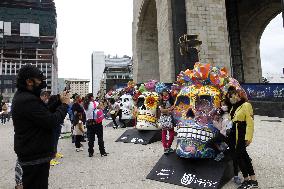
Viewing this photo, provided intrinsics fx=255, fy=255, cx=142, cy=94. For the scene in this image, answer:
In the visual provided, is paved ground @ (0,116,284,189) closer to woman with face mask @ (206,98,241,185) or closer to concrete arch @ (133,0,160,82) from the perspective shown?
woman with face mask @ (206,98,241,185)

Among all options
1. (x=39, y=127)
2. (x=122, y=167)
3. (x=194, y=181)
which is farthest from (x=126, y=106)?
(x=39, y=127)

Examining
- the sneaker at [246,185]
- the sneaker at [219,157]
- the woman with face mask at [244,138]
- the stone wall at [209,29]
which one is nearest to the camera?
the sneaker at [246,185]

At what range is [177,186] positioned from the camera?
4188mm

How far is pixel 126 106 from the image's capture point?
1275 centimetres

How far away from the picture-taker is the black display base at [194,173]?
13.5ft

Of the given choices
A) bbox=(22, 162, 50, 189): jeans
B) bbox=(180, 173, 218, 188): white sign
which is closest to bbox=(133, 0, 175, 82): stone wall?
bbox=(180, 173, 218, 188): white sign

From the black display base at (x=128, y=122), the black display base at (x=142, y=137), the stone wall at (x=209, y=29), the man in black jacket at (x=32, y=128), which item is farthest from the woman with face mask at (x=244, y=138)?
the stone wall at (x=209, y=29)

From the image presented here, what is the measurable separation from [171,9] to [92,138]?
525 inches

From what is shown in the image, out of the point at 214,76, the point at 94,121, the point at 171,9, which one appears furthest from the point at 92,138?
the point at 171,9

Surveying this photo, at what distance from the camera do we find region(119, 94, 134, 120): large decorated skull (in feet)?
41.4

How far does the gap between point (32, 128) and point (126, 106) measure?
33.8ft

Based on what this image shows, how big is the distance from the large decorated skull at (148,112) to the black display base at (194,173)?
352cm

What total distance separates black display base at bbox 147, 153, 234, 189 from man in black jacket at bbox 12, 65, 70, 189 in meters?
2.44

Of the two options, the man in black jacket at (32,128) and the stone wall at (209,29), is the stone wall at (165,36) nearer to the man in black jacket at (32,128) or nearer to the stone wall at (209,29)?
the stone wall at (209,29)
